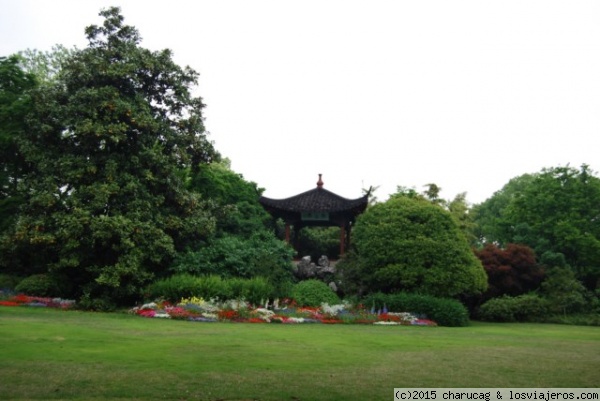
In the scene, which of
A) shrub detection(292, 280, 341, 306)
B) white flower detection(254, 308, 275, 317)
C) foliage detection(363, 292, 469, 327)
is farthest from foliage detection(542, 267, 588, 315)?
white flower detection(254, 308, 275, 317)

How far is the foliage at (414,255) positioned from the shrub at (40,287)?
12.1 m

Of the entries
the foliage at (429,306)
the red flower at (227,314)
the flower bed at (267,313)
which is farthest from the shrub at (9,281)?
the foliage at (429,306)

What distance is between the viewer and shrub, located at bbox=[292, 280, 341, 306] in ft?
70.7

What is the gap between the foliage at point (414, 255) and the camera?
875 inches

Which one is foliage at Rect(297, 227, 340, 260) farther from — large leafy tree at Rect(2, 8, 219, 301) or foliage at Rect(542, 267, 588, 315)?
foliage at Rect(542, 267, 588, 315)

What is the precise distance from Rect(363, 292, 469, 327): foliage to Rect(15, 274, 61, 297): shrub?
41.7 feet

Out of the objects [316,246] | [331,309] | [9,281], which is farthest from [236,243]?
[9,281]

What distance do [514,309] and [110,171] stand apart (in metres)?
18.9

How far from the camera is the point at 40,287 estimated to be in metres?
20.8

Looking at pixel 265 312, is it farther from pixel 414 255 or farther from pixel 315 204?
pixel 315 204

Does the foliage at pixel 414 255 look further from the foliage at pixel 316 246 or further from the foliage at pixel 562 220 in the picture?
the foliage at pixel 562 220

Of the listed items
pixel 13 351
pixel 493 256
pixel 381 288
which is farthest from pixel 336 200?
pixel 13 351

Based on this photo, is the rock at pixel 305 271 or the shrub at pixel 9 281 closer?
the shrub at pixel 9 281

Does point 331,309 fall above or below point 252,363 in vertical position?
above
